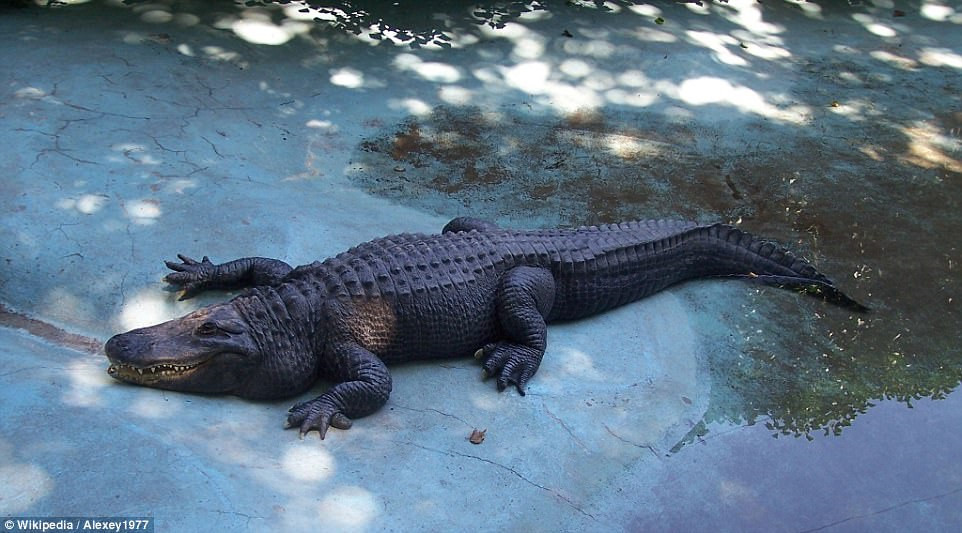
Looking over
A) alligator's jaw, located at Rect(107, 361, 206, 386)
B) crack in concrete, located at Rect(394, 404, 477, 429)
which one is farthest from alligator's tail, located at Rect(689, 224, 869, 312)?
alligator's jaw, located at Rect(107, 361, 206, 386)

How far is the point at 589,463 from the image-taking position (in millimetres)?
3557

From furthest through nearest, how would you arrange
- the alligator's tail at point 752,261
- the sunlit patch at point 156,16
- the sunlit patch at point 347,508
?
the sunlit patch at point 156,16, the alligator's tail at point 752,261, the sunlit patch at point 347,508

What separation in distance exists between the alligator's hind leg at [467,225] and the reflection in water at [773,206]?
45 centimetres

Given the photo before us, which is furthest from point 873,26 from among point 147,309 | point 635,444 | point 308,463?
point 308,463

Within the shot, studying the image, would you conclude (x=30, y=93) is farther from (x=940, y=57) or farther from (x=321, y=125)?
(x=940, y=57)

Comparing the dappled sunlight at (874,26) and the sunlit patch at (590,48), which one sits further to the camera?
the dappled sunlight at (874,26)

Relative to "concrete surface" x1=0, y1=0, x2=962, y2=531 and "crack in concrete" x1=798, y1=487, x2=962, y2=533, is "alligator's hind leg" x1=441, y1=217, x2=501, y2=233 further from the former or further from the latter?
"crack in concrete" x1=798, y1=487, x2=962, y2=533

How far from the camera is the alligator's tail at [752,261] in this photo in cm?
494

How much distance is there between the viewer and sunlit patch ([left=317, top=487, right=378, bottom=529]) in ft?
9.91

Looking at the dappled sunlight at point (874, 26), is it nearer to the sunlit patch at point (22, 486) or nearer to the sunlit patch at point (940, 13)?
the sunlit patch at point (940, 13)

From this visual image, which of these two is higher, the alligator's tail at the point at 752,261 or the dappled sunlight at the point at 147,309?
the alligator's tail at the point at 752,261

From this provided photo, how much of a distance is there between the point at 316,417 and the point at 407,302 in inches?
31.7

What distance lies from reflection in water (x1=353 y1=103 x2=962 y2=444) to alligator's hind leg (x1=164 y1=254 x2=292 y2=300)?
4.67 ft

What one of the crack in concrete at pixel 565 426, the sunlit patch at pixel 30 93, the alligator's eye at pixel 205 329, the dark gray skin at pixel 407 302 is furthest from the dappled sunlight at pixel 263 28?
the crack in concrete at pixel 565 426
